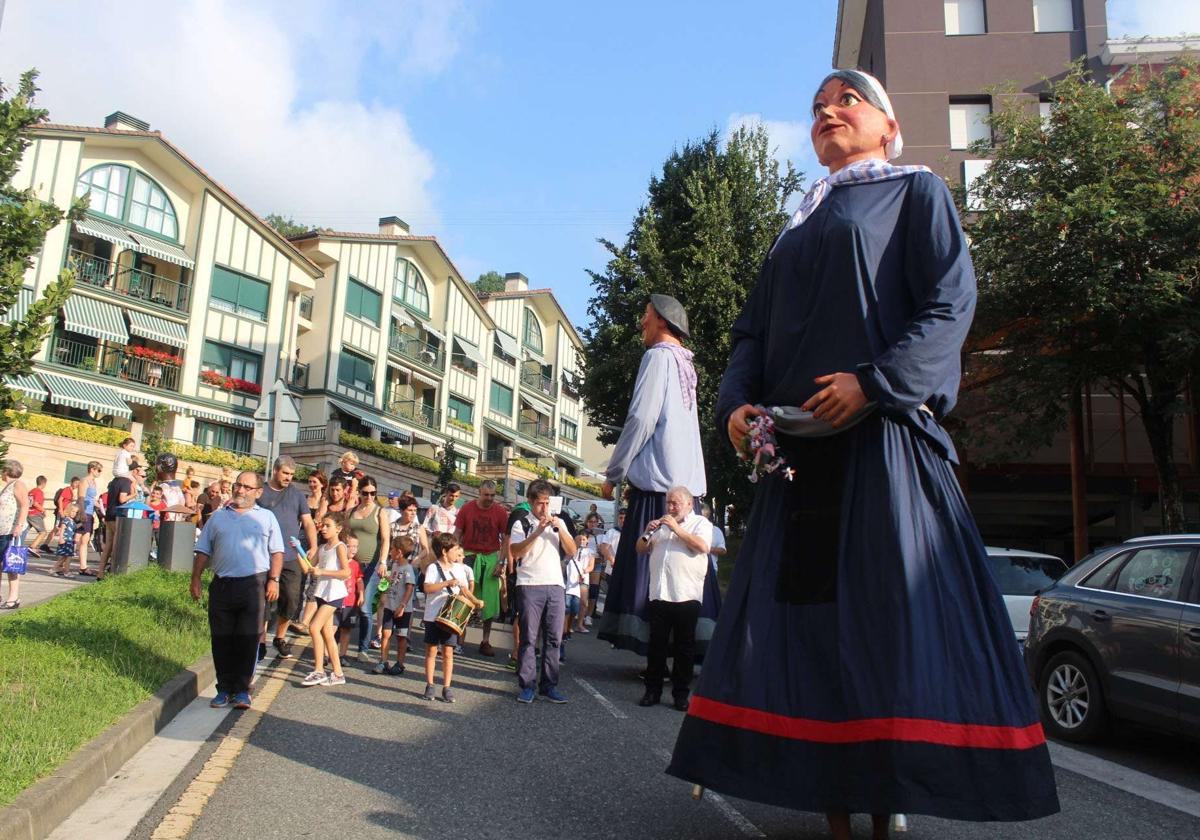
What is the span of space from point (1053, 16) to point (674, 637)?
24400 millimetres

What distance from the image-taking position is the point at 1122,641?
263 inches

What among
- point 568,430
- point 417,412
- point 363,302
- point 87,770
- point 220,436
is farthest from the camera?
point 568,430

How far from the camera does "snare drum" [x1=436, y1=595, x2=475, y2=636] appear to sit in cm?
777

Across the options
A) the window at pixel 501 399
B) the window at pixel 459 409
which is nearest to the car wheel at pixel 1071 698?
the window at pixel 459 409

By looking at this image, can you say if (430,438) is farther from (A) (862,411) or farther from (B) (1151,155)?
(A) (862,411)

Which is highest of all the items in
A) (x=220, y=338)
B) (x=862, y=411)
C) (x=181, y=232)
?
(x=181, y=232)

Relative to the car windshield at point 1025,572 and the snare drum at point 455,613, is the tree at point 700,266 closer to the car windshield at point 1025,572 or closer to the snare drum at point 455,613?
the car windshield at point 1025,572

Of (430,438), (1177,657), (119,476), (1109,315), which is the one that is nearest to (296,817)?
(1177,657)

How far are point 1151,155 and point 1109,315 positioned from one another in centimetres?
262

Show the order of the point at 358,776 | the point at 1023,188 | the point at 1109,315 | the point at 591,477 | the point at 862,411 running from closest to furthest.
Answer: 1. the point at 862,411
2. the point at 358,776
3. the point at 1109,315
4. the point at 1023,188
5. the point at 591,477

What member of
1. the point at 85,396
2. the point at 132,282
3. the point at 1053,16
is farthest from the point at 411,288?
the point at 1053,16

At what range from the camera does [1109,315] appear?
14.4 meters

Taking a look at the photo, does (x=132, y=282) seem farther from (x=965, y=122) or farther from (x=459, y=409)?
(x=965, y=122)

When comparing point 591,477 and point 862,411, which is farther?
point 591,477
